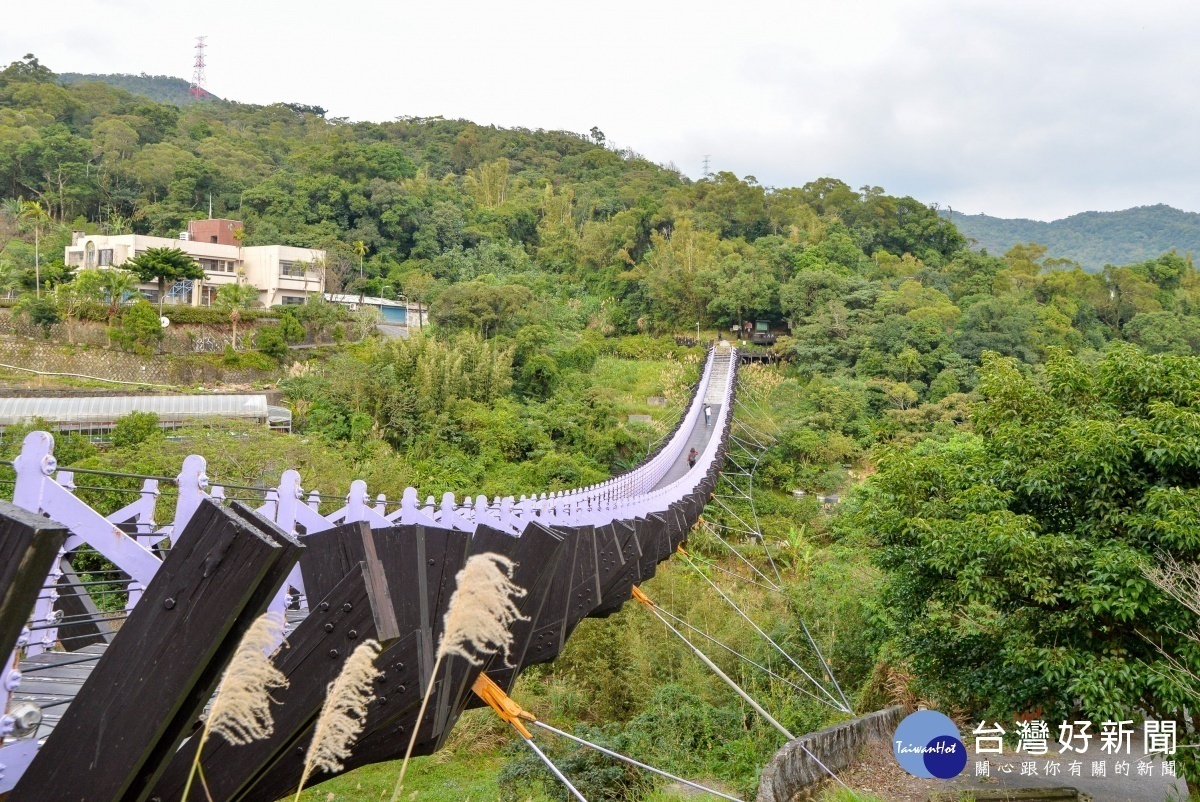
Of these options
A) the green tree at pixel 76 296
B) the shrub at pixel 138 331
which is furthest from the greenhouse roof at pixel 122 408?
the green tree at pixel 76 296

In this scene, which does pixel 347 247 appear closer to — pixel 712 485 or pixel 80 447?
pixel 80 447

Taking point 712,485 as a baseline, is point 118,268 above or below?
above

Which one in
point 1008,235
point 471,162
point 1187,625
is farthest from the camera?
point 1008,235

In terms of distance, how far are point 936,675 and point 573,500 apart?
8.55ft

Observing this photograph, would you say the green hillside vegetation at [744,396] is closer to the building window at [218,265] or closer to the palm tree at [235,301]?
the palm tree at [235,301]

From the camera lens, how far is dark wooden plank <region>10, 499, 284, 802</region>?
1.51 m

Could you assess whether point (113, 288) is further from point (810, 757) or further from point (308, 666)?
point (308, 666)

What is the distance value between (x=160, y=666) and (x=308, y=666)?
0.49 meters

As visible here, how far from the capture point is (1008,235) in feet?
344

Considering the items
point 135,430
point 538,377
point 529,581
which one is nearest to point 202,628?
point 529,581

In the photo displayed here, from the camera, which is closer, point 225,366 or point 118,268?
point 225,366

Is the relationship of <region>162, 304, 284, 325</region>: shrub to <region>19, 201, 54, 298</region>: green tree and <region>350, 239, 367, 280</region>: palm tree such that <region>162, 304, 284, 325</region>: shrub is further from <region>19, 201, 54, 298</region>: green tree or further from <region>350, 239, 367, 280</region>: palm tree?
<region>19, 201, 54, 298</region>: green tree

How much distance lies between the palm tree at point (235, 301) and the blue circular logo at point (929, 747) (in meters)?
18.0

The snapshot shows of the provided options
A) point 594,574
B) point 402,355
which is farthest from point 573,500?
point 402,355
